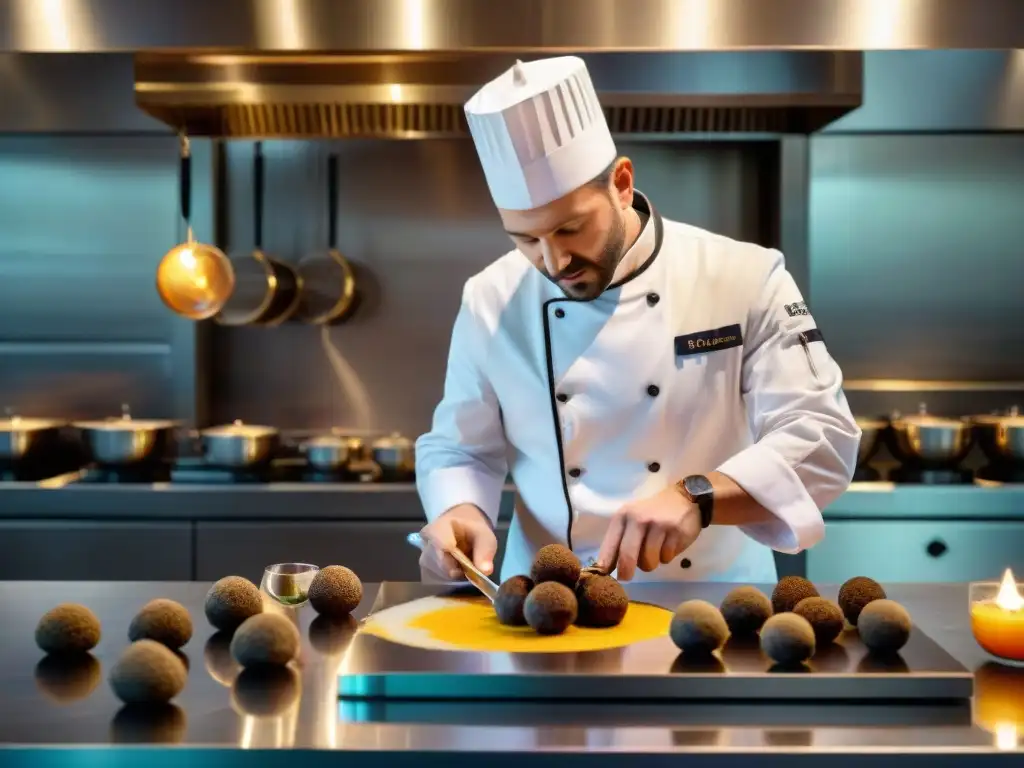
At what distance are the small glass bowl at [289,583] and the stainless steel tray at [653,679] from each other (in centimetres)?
38

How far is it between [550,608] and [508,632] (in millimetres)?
86

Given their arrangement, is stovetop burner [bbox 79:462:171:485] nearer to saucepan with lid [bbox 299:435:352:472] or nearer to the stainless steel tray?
saucepan with lid [bbox 299:435:352:472]

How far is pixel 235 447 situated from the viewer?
11.7 ft

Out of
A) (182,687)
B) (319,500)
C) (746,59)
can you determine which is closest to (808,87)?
(746,59)

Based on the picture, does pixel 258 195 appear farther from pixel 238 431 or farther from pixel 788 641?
pixel 788 641

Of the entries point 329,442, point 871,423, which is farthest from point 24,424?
point 871,423

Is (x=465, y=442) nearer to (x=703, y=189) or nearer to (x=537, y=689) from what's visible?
(x=537, y=689)

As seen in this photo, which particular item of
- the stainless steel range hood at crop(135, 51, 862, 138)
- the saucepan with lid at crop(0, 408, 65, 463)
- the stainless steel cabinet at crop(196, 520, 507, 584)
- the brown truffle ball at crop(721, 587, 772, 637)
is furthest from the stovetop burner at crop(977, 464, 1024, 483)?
the saucepan with lid at crop(0, 408, 65, 463)

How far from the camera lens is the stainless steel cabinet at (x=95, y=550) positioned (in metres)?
3.46

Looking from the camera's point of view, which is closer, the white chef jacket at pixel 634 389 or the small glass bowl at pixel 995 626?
the small glass bowl at pixel 995 626

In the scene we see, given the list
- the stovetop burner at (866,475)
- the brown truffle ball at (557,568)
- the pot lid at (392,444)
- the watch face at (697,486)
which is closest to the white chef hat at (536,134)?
the watch face at (697,486)

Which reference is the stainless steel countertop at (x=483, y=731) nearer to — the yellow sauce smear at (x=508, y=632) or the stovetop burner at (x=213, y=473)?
the yellow sauce smear at (x=508, y=632)

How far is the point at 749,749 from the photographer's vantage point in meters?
1.19

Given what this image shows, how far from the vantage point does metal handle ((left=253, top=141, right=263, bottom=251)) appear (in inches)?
154
